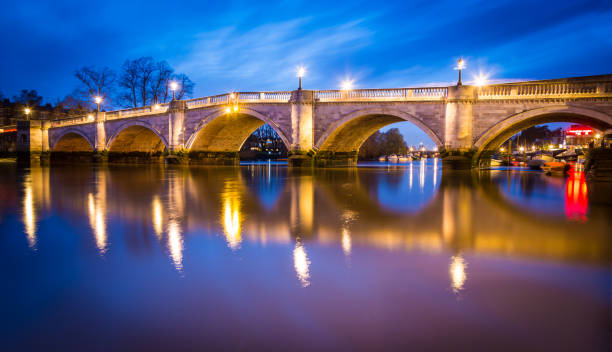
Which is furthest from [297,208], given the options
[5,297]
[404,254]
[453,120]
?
[453,120]

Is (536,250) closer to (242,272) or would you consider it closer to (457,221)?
(457,221)

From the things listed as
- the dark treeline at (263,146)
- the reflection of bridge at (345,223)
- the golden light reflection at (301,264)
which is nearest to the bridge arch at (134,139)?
the dark treeline at (263,146)

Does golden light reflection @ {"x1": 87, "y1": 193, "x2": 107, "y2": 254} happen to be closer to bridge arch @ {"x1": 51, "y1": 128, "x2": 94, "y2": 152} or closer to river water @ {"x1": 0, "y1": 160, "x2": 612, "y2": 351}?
river water @ {"x1": 0, "y1": 160, "x2": 612, "y2": 351}

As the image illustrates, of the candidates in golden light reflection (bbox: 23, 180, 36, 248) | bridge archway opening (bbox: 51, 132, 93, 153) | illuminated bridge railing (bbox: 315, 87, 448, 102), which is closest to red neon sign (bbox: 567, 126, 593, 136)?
illuminated bridge railing (bbox: 315, 87, 448, 102)

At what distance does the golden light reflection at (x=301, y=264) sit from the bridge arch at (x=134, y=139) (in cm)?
3230

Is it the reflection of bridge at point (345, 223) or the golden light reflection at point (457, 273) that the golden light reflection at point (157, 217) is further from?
the golden light reflection at point (457, 273)

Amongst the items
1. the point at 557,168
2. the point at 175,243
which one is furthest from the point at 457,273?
the point at 557,168

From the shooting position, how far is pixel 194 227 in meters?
5.22

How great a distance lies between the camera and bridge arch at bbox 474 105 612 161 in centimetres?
1691

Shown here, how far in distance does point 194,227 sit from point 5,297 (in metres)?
2.59

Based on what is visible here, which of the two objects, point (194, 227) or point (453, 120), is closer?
point (194, 227)

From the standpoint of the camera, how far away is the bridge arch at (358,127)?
20859 millimetres

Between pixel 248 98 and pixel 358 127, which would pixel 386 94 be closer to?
pixel 358 127

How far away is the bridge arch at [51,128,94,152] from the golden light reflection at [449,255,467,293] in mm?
45907
